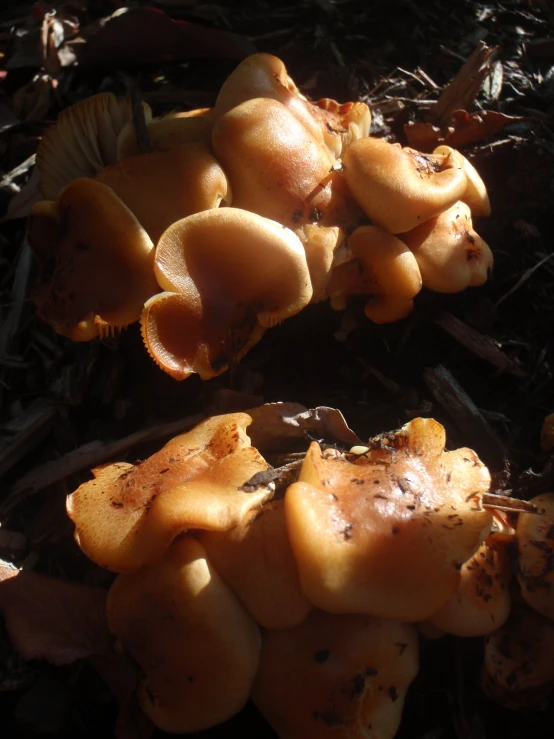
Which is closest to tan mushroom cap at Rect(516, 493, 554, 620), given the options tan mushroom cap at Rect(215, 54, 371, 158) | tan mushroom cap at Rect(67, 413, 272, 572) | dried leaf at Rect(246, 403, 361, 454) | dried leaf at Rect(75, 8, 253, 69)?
dried leaf at Rect(246, 403, 361, 454)

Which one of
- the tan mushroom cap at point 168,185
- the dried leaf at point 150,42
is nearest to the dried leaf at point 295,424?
the tan mushroom cap at point 168,185

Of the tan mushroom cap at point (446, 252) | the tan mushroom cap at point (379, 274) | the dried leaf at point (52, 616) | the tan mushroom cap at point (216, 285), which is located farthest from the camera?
the tan mushroom cap at point (446, 252)

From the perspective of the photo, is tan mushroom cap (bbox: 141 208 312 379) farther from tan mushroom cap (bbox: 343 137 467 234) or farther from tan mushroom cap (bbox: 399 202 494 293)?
tan mushroom cap (bbox: 399 202 494 293)

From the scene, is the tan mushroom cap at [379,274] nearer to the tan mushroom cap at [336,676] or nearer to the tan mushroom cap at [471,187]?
the tan mushroom cap at [471,187]

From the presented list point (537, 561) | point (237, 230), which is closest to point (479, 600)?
point (537, 561)

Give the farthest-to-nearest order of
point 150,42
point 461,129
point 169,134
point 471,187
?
point 150,42
point 461,129
point 471,187
point 169,134

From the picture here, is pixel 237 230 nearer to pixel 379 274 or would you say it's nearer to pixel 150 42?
pixel 379 274
